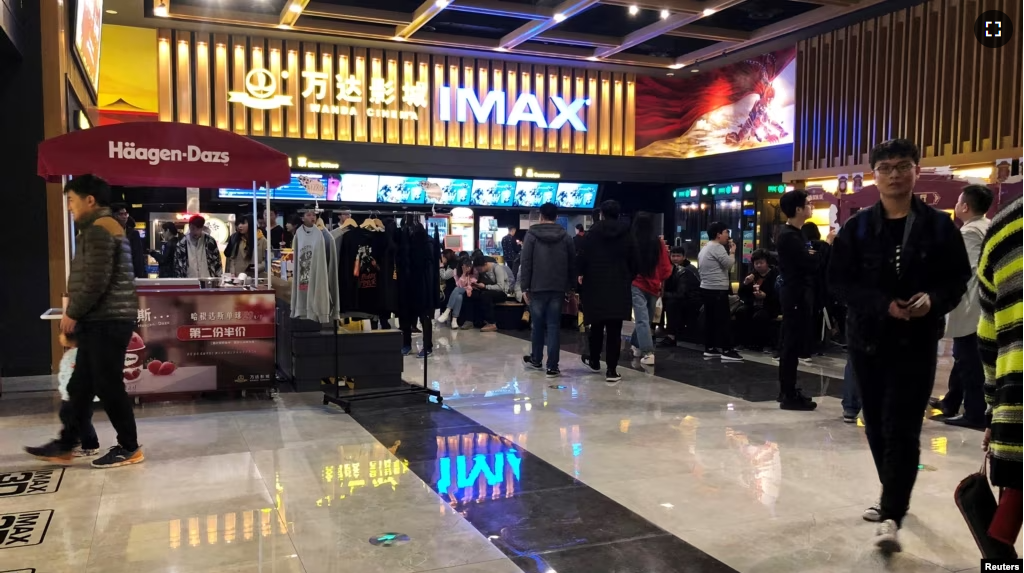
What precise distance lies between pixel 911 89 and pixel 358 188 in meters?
8.80

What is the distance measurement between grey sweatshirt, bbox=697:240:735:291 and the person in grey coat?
6.86 ft

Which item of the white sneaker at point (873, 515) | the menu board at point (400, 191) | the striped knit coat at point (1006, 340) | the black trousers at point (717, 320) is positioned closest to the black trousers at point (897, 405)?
the white sneaker at point (873, 515)

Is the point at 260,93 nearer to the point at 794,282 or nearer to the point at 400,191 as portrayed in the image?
the point at 400,191

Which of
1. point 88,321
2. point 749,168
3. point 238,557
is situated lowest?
point 238,557

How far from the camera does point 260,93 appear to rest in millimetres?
12703

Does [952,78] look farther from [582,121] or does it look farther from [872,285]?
[872,285]

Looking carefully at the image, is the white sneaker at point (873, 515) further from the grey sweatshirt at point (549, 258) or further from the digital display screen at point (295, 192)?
the digital display screen at point (295, 192)

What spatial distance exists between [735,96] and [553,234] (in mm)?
8639

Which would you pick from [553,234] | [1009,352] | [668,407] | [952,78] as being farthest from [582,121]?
[1009,352]

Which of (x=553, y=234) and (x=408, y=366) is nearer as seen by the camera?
(x=553, y=234)

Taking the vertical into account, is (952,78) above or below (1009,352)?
above

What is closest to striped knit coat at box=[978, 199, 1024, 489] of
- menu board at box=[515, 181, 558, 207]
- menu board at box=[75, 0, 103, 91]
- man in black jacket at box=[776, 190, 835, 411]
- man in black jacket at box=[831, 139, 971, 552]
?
man in black jacket at box=[831, 139, 971, 552]

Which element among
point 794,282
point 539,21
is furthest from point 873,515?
point 539,21

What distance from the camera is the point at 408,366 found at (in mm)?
8094
